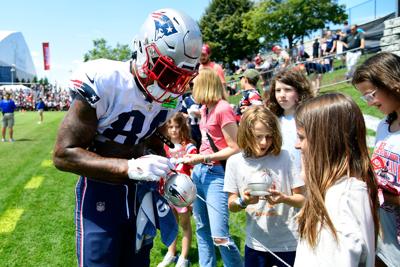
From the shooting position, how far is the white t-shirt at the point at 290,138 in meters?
3.15

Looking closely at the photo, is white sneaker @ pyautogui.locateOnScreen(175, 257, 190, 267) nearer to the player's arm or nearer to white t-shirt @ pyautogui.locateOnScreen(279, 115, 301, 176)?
white t-shirt @ pyautogui.locateOnScreen(279, 115, 301, 176)

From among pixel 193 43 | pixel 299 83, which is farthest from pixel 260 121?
pixel 193 43

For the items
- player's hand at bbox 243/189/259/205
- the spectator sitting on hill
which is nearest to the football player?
player's hand at bbox 243/189/259/205

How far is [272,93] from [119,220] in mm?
2106

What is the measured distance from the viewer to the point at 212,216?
356cm

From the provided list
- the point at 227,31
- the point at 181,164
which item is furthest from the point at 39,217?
the point at 227,31

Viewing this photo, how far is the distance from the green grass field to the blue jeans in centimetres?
66

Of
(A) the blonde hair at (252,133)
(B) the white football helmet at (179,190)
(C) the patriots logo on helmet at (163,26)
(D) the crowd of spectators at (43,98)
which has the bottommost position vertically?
(D) the crowd of spectators at (43,98)

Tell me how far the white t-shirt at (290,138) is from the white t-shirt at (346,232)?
1448mm

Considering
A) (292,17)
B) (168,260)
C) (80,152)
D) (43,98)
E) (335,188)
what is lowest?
(43,98)

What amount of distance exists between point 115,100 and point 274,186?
4.50ft

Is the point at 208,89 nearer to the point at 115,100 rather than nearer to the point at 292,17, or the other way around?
the point at 115,100

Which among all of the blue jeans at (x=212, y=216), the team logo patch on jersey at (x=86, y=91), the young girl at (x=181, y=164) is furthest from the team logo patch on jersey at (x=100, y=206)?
the young girl at (x=181, y=164)

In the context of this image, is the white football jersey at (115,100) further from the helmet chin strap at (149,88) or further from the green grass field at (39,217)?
the green grass field at (39,217)
